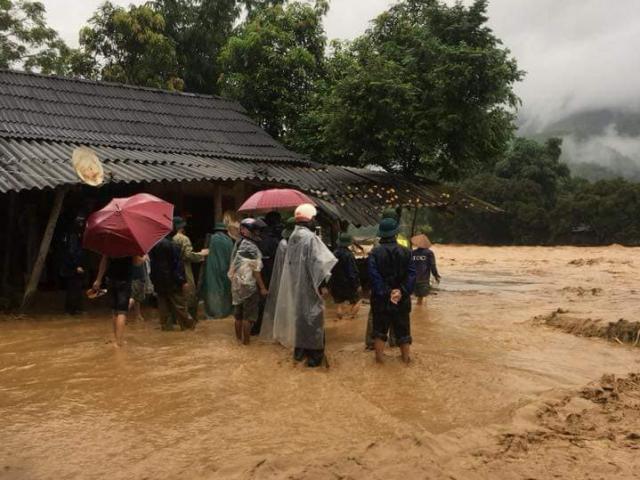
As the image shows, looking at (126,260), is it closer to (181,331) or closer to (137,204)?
(137,204)

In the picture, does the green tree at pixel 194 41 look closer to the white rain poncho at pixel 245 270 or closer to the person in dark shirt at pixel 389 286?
the white rain poncho at pixel 245 270

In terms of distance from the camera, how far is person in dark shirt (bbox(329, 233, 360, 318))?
8.20 m

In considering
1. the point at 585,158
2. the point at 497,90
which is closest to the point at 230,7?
the point at 497,90

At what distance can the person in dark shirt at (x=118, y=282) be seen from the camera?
6469mm

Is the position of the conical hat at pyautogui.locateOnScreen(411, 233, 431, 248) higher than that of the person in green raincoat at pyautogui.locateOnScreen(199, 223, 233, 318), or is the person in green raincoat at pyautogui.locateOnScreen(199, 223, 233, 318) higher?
the conical hat at pyautogui.locateOnScreen(411, 233, 431, 248)

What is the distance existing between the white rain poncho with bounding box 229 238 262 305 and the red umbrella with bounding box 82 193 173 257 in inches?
37.3

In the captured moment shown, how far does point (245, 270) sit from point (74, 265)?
3647 mm

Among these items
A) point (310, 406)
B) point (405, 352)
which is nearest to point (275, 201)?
point (405, 352)

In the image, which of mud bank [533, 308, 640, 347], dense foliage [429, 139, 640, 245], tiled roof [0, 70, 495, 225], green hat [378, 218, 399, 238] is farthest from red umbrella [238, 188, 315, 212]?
dense foliage [429, 139, 640, 245]

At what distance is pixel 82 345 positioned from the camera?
22.4 feet

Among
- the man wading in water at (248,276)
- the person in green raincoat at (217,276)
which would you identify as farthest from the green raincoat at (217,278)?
the man wading in water at (248,276)

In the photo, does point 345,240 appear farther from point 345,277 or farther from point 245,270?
point 245,270

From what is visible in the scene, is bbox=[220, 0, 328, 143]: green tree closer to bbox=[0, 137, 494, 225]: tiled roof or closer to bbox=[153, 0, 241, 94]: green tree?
bbox=[153, 0, 241, 94]: green tree

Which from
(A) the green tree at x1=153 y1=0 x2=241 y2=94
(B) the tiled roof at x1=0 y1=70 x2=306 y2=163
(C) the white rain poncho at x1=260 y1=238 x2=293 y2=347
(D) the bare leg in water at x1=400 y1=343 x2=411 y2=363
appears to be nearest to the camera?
(D) the bare leg in water at x1=400 y1=343 x2=411 y2=363
